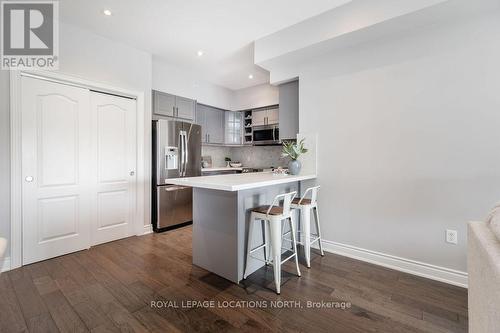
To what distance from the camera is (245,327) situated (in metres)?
1.56

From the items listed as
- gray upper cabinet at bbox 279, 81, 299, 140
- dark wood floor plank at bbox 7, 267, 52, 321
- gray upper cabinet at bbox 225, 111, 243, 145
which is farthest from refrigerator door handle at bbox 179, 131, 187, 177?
dark wood floor plank at bbox 7, 267, 52, 321

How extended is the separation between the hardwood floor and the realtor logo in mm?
2278

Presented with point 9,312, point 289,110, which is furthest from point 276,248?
point 289,110

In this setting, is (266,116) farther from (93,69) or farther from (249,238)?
(249,238)

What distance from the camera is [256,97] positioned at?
16.8 feet

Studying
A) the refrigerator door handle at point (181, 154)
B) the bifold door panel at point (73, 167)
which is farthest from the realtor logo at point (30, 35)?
the refrigerator door handle at point (181, 154)

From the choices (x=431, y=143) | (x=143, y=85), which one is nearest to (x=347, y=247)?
(x=431, y=143)

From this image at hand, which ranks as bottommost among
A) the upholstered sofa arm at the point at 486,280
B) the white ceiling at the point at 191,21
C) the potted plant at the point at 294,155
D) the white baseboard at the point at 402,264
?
the white baseboard at the point at 402,264

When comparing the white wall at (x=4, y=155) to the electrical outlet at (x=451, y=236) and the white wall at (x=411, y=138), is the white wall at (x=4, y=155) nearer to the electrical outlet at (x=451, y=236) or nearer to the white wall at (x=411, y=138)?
the white wall at (x=411, y=138)

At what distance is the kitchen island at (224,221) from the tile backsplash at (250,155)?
2.72m

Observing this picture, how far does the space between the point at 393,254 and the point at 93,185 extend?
150 inches

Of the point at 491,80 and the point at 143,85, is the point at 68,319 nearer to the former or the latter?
the point at 143,85

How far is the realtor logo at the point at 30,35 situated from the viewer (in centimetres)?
237

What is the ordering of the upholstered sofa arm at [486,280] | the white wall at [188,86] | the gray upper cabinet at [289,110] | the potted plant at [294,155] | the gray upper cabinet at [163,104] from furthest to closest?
the white wall at [188,86] < the gray upper cabinet at [163,104] < the gray upper cabinet at [289,110] < the potted plant at [294,155] < the upholstered sofa arm at [486,280]
